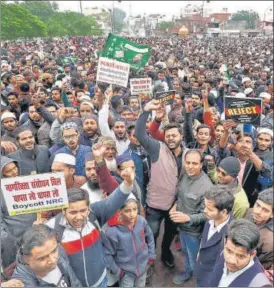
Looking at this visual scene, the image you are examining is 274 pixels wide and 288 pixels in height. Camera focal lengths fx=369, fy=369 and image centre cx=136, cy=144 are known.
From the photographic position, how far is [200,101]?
6.73 m

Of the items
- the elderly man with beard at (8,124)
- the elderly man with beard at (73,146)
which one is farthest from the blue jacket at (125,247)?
the elderly man with beard at (8,124)

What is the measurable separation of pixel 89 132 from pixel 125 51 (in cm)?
316

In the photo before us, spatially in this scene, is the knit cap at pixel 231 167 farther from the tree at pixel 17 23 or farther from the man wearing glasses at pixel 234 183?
the tree at pixel 17 23

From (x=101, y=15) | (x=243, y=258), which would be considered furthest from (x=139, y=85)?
(x=101, y=15)

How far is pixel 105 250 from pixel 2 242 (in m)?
0.82

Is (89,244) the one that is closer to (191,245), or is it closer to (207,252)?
(207,252)

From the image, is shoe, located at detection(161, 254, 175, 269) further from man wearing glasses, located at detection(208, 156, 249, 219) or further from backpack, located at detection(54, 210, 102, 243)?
backpack, located at detection(54, 210, 102, 243)

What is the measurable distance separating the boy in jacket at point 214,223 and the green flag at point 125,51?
14.3 ft

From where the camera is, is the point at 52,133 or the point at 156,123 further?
the point at 52,133

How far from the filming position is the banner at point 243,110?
4.16m

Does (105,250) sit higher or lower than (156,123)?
lower

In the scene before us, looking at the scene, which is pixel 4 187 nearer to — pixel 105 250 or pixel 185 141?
pixel 105 250

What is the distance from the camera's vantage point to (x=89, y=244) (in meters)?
2.51

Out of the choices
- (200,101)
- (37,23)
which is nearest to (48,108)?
(200,101)
